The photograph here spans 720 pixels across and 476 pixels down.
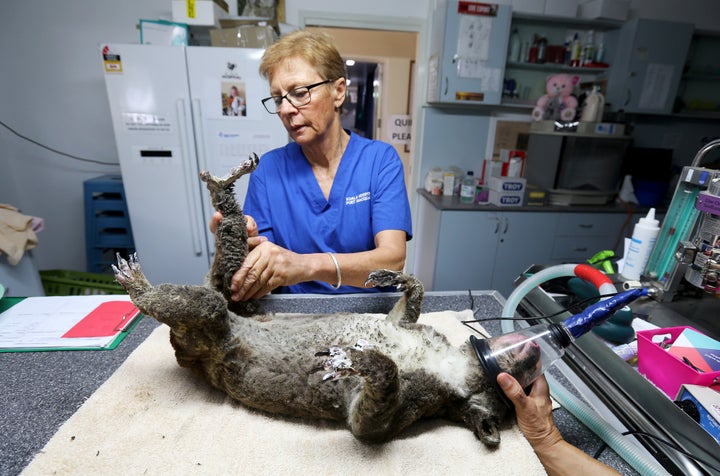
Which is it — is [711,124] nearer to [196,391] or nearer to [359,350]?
[359,350]

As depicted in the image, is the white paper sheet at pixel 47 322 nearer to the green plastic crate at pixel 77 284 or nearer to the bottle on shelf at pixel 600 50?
the green plastic crate at pixel 77 284

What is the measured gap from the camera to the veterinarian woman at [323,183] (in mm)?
1289

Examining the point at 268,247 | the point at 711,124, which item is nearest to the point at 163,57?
the point at 268,247

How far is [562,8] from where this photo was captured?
10.5 ft

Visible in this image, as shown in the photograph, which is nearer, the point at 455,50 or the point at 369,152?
the point at 369,152

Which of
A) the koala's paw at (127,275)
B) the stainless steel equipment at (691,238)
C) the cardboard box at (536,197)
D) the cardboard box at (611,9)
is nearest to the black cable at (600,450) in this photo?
the stainless steel equipment at (691,238)

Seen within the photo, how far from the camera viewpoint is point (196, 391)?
0.95 metres

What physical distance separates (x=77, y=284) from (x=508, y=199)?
3.48 metres

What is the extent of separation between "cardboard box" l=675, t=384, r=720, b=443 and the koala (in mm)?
391

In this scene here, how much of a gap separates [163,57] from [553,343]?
2928 millimetres

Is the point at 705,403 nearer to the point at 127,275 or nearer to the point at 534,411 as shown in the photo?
the point at 534,411

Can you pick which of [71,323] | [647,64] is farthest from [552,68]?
[71,323]

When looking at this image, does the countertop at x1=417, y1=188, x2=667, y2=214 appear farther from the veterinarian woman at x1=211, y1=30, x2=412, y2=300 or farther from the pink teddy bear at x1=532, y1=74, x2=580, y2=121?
the veterinarian woman at x1=211, y1=30, x2=412, y2=300

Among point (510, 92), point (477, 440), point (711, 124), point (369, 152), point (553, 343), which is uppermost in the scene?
point (510, 92)
